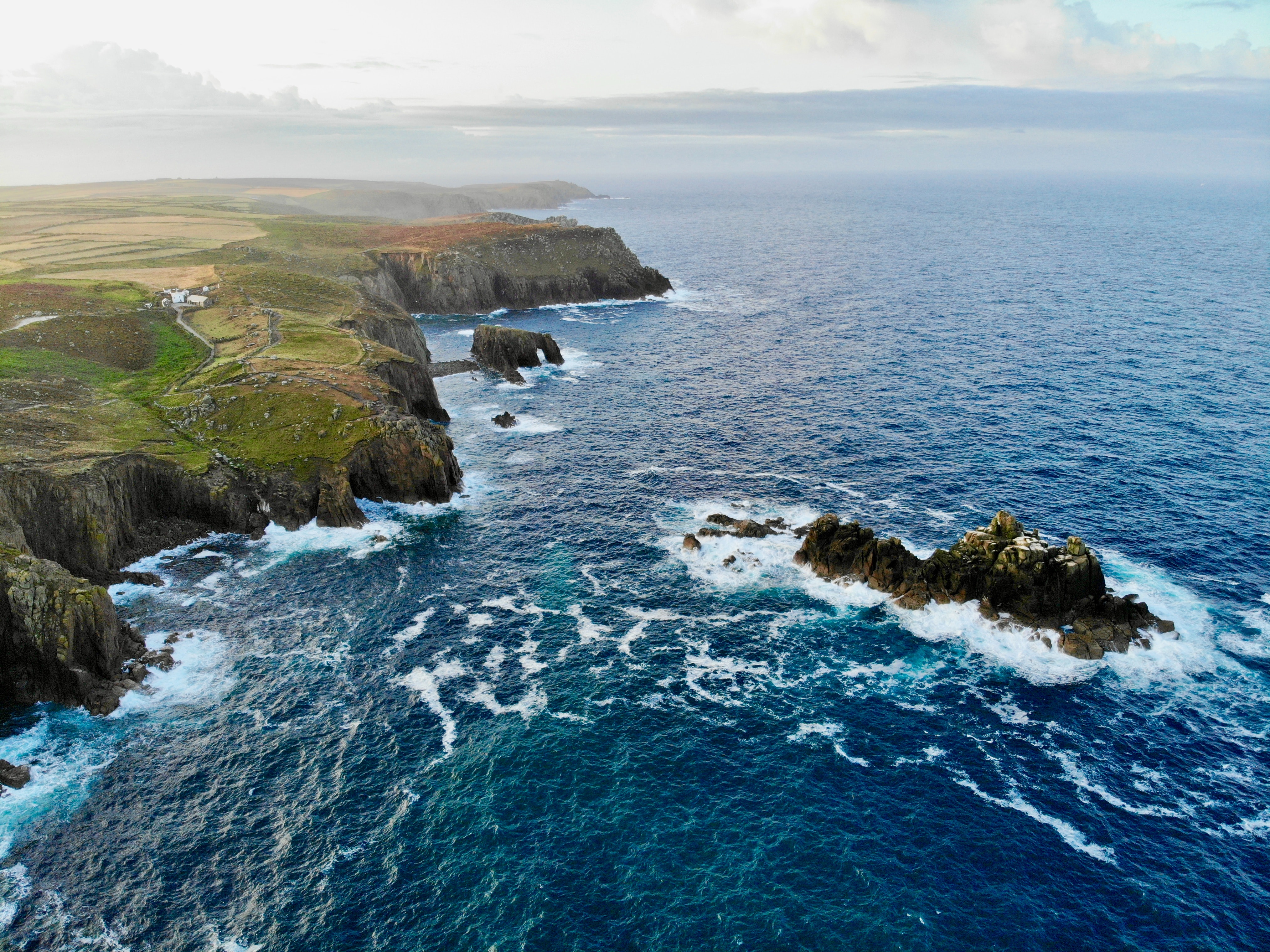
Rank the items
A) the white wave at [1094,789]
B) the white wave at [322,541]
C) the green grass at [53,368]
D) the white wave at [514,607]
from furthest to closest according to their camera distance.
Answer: the green grass at [53,368], the white wave at [322,541], the white wave at [514,607], the white wave at [1094,789]

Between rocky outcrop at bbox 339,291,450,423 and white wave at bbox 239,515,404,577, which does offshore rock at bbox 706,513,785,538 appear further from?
rocky outcrop at bbox 339,291,450,423

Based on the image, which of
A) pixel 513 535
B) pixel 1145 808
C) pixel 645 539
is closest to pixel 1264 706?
pixel 1145 808

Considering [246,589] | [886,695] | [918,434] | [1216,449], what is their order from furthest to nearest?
[918,434], [1216,449], [246,589], [886,695]

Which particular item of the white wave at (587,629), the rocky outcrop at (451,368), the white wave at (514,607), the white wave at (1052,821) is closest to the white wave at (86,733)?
the white wave at (514,607)

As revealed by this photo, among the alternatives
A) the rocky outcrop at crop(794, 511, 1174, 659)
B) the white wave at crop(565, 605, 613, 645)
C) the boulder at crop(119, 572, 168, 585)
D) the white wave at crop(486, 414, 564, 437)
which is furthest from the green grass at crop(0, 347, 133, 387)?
the rocky outcrop at crop(794, 511, 1174, 659)

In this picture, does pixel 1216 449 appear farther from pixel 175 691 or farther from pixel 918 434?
pixel 175 691

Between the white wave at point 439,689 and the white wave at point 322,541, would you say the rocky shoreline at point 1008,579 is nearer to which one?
the white wave at point 439,689
